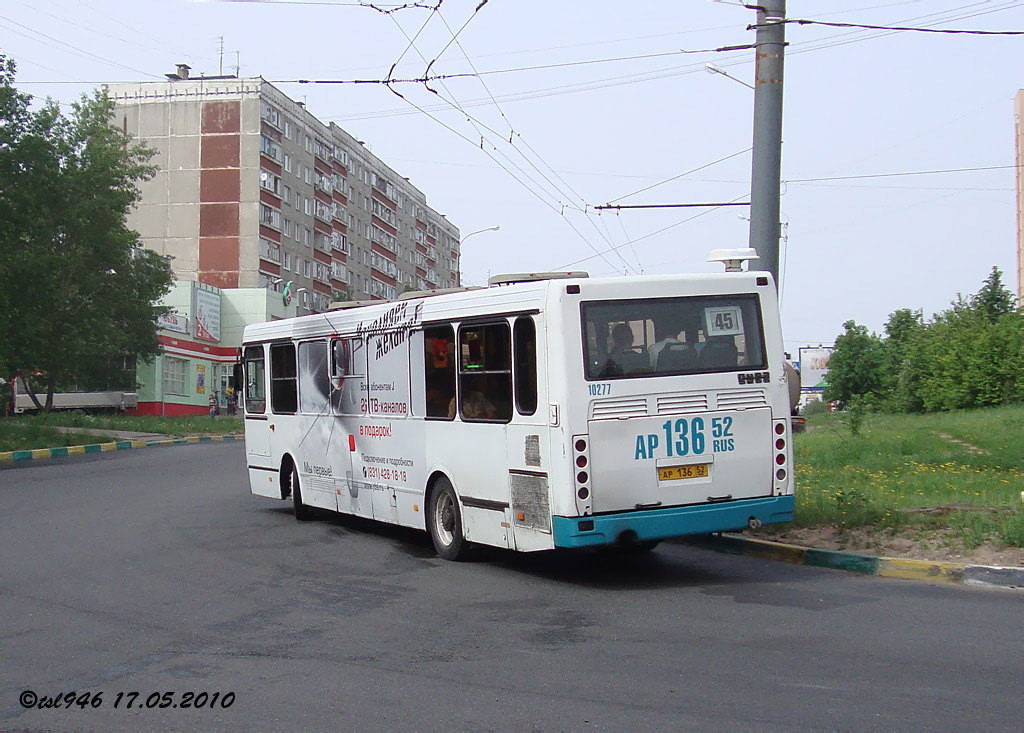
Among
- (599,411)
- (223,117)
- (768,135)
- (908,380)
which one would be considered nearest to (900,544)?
(599,411)

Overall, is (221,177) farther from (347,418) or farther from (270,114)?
(347,418)

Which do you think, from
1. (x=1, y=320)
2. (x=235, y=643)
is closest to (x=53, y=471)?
(x=1, y=320)

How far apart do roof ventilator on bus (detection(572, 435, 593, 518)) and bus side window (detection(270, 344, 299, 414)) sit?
21.0ft

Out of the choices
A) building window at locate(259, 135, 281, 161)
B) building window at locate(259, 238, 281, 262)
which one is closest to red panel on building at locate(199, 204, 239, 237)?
building window at locate(259, 238, 281, 262)

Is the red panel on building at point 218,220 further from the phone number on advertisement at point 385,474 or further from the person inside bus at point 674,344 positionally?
the person inside bus at point 674,344

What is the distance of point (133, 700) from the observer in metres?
5.57

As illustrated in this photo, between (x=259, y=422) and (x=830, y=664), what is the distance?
11.0 metres

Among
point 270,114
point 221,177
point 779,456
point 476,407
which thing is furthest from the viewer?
point 270,114

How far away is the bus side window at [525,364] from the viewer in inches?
363

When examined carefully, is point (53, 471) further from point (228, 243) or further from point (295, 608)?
point (228, 243)

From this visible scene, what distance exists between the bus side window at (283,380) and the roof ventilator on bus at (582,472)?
641 cm

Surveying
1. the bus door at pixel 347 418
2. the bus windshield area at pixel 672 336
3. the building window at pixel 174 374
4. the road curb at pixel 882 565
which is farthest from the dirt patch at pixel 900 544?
the building window at pixel 174 374

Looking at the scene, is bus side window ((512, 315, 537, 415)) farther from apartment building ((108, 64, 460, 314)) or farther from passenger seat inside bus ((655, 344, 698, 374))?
apartment building ((108, 64, 460, 314))

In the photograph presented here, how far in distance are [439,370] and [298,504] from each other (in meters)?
4.67
